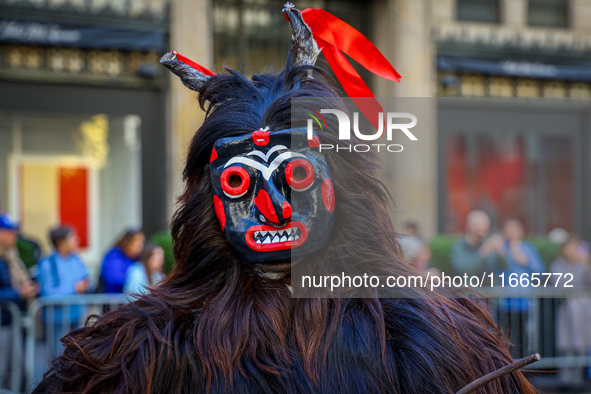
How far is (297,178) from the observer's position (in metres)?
1.63

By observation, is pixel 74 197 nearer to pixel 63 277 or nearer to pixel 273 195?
pixel 63 277

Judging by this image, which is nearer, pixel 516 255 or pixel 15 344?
pixel 15 344

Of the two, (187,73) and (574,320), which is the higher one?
(187,73)

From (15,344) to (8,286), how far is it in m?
0.54

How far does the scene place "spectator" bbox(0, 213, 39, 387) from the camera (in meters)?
5.32

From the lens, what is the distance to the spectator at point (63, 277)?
538 centimetres

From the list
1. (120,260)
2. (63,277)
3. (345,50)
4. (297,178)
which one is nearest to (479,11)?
(120,260)

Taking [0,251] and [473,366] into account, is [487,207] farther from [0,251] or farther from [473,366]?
[473,366]

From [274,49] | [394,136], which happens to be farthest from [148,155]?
[394,136]

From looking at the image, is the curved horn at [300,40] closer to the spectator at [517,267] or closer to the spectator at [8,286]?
the spectator at [517,267]

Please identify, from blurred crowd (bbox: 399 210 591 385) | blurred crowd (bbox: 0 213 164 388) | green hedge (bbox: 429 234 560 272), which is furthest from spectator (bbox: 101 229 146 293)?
green hedge (bbox: 429 234 560 272)

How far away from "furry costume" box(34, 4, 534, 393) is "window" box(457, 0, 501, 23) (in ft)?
31.2

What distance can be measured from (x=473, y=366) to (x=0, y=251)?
16.7 ft

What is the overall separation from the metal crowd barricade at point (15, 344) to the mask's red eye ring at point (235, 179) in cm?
437
